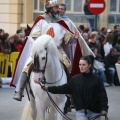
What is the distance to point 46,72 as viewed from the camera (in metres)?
9.89

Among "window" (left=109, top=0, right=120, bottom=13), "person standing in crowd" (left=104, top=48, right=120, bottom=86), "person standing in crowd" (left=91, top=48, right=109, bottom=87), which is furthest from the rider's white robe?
"window" (left=109, top=0, right=120, bottom=13)

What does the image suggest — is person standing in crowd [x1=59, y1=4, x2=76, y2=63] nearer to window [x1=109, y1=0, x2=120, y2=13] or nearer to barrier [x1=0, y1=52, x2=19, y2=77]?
barrier [x1=0, y1=52, x2=19, y2=77]

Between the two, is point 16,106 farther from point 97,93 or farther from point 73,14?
point 73,14

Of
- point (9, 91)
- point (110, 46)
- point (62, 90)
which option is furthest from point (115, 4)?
point (62, 90)

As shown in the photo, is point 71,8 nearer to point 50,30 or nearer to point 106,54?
point 106,54

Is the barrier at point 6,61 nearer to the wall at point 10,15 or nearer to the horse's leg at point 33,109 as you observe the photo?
the horse's leg at point 33,109

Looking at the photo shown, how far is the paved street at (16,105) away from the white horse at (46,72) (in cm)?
300

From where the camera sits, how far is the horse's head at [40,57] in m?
9.39

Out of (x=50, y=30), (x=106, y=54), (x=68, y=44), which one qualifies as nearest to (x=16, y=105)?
(x=68, y=44)

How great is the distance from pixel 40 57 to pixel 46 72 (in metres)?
0.49

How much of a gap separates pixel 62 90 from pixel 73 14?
71.9 feet

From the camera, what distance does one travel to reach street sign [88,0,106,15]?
781 inches

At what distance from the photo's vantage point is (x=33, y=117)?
36.2 ft

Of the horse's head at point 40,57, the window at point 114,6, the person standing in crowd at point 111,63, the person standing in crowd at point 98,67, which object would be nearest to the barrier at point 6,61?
the person standing in crowd at point 98,67
